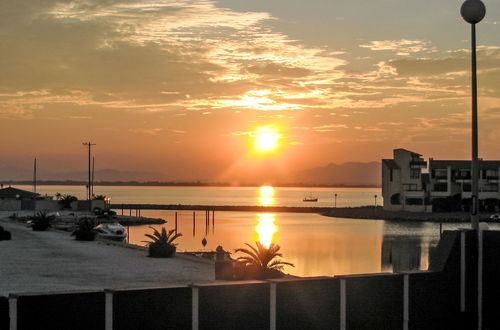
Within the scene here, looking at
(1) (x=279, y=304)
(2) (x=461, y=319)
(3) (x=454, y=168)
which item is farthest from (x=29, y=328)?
(3) (x=454, y=168)

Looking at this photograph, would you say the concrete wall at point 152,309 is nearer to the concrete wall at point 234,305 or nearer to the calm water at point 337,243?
the concrete wall at point 234,305

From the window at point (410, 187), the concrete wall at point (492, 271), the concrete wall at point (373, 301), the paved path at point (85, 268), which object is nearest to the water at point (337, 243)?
the window at point (410, 187)

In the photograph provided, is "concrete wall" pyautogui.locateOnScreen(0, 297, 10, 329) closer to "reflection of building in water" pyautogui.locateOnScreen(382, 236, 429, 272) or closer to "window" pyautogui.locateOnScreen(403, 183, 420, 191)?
"reflection of building in water" pyautogui.locateOnScreen(382, 236, 429, 272)

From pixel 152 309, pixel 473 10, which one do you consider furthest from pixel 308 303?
pixel 473 10

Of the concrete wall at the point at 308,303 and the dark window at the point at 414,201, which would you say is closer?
the concrete wall at the point at 308,303

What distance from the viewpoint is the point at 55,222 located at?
108 m

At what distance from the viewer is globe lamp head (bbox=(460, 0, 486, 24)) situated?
18.0 metres

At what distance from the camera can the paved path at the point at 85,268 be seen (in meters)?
30.8

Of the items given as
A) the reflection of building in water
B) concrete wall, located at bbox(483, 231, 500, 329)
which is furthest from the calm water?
concrete wall, located at bbox(483, 231, 500, 329)

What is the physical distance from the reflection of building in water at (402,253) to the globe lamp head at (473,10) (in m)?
63.1

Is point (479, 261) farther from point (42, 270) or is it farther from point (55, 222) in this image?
point (55, 222)

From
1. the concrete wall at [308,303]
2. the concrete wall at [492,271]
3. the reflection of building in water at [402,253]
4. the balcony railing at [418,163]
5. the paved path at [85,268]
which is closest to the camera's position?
the concrete wall at [308,303]

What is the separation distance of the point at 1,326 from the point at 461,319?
11345mm

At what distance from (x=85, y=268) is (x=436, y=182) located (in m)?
139
